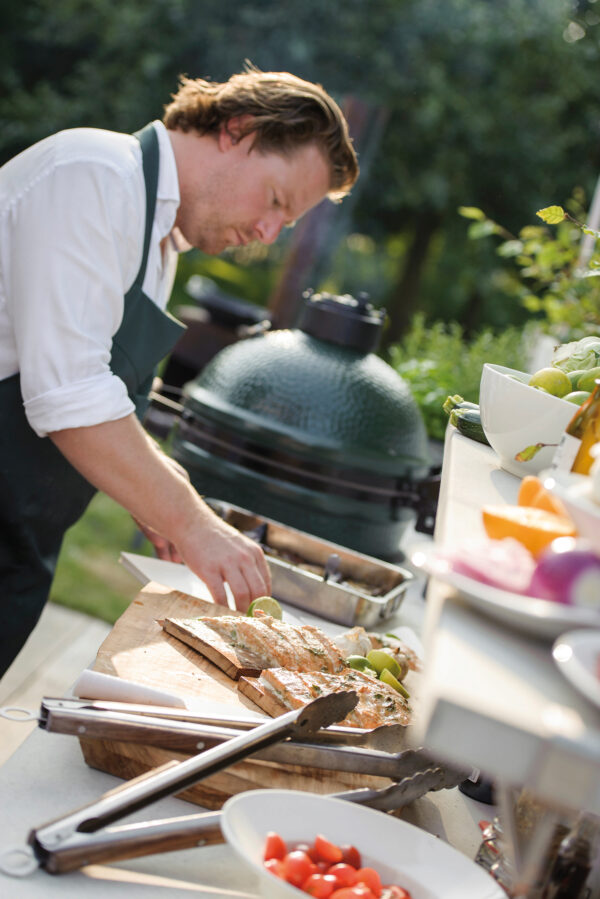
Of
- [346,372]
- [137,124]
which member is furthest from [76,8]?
[346,372]

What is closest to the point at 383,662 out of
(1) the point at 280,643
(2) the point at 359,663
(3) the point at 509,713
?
(2) the point at 359,663

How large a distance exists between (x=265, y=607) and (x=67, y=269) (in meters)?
0.78

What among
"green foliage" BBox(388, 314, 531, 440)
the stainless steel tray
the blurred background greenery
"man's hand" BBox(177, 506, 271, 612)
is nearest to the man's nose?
the stainless steel tray

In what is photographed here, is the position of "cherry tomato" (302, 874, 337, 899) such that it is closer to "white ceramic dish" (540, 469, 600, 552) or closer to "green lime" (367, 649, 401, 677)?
"white ceramic dish" (540, 469, 600, 552)

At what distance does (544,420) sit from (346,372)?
1390mm

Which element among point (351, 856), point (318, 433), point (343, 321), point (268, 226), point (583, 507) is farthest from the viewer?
point (343, 321)

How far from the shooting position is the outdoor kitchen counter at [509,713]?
0.62 metres

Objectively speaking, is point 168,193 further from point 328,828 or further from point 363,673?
point 328,828

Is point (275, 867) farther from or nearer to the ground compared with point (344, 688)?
farther from the ground

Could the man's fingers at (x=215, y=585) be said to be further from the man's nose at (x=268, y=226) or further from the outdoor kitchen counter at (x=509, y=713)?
the outdoor kitchen counter at (x=509, y=713)

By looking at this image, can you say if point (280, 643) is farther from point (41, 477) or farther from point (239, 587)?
point (41, 477)

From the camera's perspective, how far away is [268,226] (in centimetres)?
234

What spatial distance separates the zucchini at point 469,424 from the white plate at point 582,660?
79 centimetres

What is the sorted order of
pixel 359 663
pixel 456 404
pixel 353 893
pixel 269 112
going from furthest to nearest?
pixel 269 112
pixel 359 663
pixel 456 404
pixel 353 893
